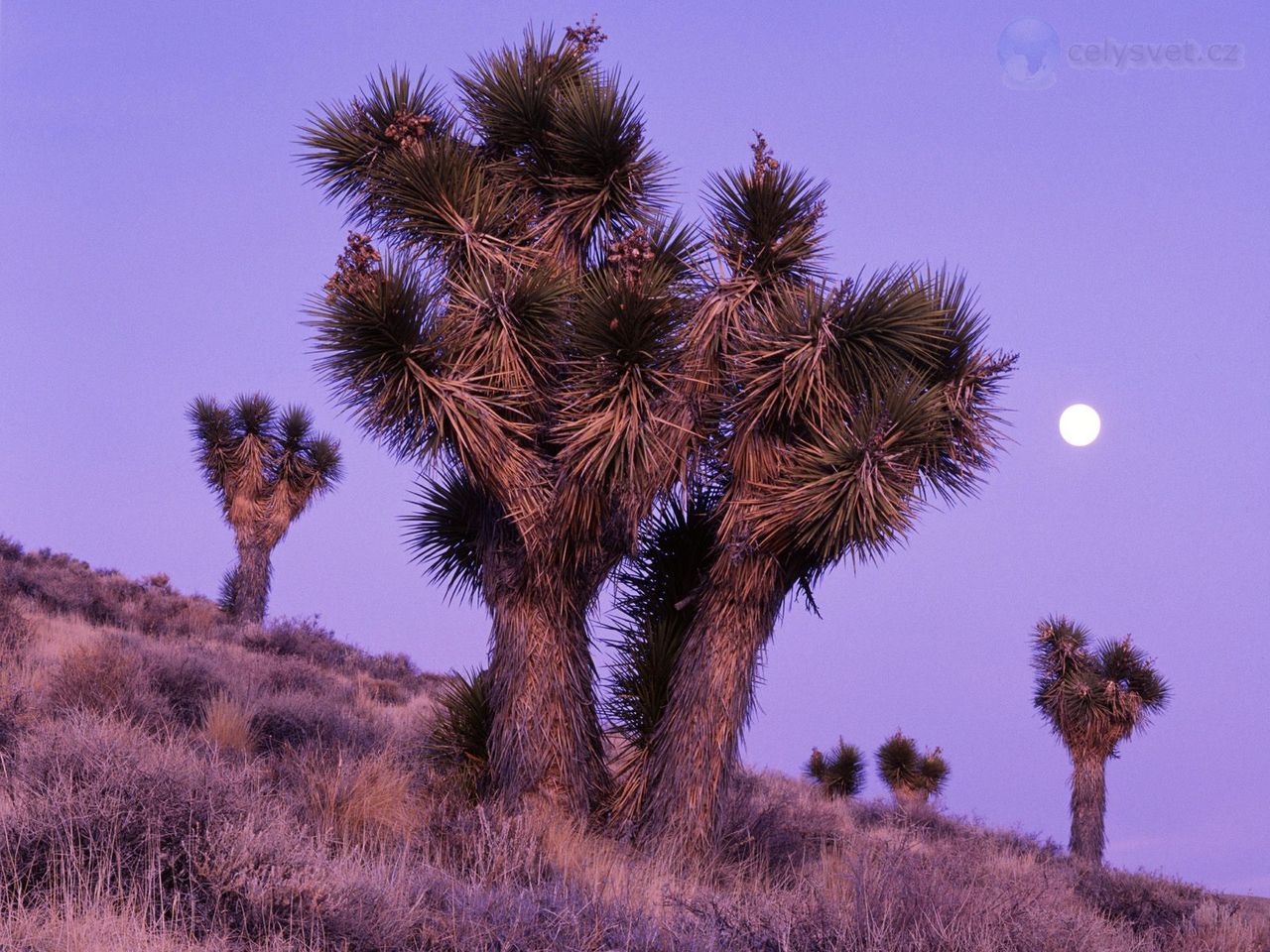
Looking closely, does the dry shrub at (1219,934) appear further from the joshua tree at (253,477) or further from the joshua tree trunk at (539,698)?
the joshua tree at (253,477)

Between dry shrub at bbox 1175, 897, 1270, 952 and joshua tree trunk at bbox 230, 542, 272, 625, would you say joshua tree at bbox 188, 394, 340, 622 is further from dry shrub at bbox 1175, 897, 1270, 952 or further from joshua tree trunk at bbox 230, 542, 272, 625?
dry shrub at bbox 1175, 897, 1270, 952

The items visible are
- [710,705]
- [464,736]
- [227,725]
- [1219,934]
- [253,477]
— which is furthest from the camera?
[253,477]

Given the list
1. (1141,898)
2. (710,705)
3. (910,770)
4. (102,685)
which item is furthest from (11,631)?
(910,770)

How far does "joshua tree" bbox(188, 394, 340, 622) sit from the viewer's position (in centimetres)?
2675

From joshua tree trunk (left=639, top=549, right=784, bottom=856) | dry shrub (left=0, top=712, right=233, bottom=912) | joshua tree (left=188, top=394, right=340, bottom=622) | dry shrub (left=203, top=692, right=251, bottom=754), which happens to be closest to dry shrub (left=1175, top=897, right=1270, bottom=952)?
joshua tree trunk (left=639, top=549, right=784, bottom=856)

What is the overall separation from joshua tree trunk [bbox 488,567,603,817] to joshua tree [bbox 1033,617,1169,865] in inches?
582

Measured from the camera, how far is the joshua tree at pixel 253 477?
2675 cm

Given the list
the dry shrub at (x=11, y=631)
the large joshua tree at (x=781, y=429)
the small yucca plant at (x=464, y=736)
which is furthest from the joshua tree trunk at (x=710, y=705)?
the dry shrub at (x=11, y=631)

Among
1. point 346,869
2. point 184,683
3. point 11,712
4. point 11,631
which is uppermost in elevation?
point 11,631

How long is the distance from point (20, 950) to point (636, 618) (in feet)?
23.9

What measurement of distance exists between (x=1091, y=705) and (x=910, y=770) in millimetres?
4343

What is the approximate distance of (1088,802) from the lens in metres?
21.1

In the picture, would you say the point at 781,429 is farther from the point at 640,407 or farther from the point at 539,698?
the point at 539,698

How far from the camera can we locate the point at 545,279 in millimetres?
9773
